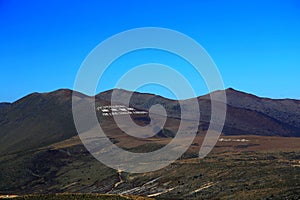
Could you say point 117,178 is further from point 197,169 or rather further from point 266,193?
point 266,193

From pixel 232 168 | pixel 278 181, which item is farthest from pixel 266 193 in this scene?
pixel 232 168

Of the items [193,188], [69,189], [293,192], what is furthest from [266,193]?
[69,189]

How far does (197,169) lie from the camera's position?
171875mm

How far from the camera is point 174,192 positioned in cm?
14638

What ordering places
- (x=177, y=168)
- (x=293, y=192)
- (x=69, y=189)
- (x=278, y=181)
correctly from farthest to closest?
1. (x=69, y=189)
2. (x=177, y=168)
3. (x=278, y=181)
4. (x=293, y=192)

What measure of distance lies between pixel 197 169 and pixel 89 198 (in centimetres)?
6655

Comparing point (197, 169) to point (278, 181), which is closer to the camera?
point (278, 181)

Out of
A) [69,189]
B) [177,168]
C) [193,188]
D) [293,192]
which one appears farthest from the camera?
[69,189]

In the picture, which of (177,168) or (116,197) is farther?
(177,168)

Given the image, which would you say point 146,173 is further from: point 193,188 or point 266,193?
point 266,193

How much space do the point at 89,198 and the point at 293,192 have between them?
4744cm

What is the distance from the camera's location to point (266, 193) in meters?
115

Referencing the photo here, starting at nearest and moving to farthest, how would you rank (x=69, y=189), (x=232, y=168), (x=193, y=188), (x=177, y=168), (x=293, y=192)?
1. (x=293, y=192)
2. (x=193, y=188)
3. (x=232, y=168)
4. (x=177, y=168)
5. (x=69, y=189)

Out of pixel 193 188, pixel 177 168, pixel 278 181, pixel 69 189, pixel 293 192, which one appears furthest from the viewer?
pixel 69 189
